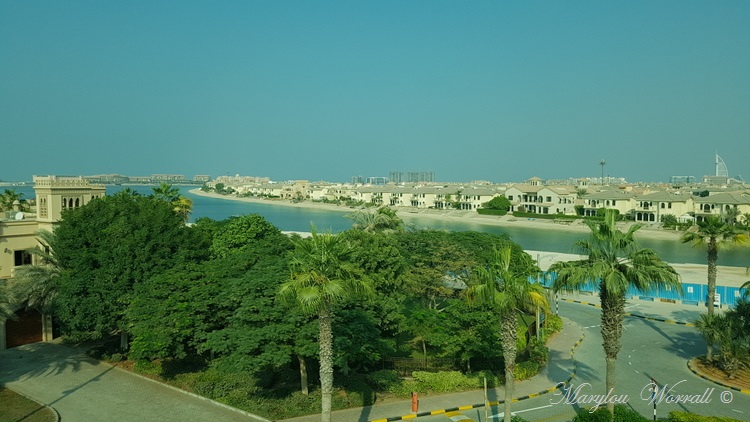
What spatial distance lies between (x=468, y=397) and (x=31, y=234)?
73.7 ft

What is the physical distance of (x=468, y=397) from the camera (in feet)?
57.2

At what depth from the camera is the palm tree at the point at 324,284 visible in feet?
35.7

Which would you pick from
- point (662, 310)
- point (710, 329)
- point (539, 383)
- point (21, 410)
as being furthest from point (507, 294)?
point (662, 310)

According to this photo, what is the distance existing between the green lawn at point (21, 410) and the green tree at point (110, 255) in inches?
141

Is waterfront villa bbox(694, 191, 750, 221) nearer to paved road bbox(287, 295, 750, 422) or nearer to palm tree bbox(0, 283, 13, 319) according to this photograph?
paved road bbox(287, 295, 750, 422)

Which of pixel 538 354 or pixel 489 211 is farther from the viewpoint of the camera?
pixel 489 211

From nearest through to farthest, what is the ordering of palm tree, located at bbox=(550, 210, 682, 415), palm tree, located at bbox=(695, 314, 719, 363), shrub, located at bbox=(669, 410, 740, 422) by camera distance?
palm tree, located at bbox=(550, 210, 682, 415), shrub, located at bbox=(669, 410, 740, 422), palm tree, located at bbox=(695, 314, 719, 363)

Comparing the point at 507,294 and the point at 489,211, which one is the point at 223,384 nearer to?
the point at 507,294

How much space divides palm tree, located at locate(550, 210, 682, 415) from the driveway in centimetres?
956

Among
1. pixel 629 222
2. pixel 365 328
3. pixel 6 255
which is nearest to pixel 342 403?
pixel 365 328

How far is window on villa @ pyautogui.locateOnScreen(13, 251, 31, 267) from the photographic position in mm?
26344

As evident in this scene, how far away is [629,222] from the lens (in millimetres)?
89375

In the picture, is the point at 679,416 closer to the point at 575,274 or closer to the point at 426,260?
the point at 575,274

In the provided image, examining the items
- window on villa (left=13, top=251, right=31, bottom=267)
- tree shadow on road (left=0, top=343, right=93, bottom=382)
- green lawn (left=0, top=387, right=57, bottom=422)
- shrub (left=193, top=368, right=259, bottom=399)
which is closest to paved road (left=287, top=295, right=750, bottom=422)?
shrub (left=193, top=368, right=259, bottom=399)
